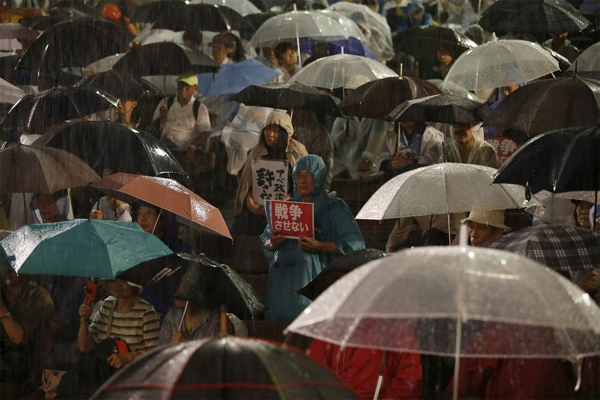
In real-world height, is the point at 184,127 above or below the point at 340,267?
above

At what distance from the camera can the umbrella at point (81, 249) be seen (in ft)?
36.9

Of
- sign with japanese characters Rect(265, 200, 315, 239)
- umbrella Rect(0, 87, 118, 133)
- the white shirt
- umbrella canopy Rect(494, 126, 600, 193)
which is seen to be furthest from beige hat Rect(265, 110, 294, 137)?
umbrella canopy Rect(494, 126, 600, 193)

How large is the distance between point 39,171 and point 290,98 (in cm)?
437

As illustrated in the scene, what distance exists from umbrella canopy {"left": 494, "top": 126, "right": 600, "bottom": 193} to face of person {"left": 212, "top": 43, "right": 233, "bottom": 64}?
409 inches

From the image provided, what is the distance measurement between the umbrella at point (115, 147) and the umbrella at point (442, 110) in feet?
7.99

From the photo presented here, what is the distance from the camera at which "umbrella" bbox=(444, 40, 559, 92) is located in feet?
55.2

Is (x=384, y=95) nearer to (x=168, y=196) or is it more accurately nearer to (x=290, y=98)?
(x=290, y=98)

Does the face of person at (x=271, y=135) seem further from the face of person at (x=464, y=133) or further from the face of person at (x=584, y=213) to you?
the face of person at (x=584, y=213)

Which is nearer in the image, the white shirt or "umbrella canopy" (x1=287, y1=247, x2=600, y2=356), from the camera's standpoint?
"umbrella canopy" (x1=287, y1=247, x2=600, y2=356)

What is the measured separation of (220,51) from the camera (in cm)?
2067

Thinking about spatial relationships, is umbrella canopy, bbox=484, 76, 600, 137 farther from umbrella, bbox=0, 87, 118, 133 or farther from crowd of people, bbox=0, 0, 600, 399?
umbrella, bbox=0, 87, 118, 133

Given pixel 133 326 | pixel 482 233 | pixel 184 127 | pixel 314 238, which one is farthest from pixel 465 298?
pixel 184 127

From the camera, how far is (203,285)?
1084 centimetres

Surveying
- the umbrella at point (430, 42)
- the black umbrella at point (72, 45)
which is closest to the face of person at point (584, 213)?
the umbrella at point (430, 42)
